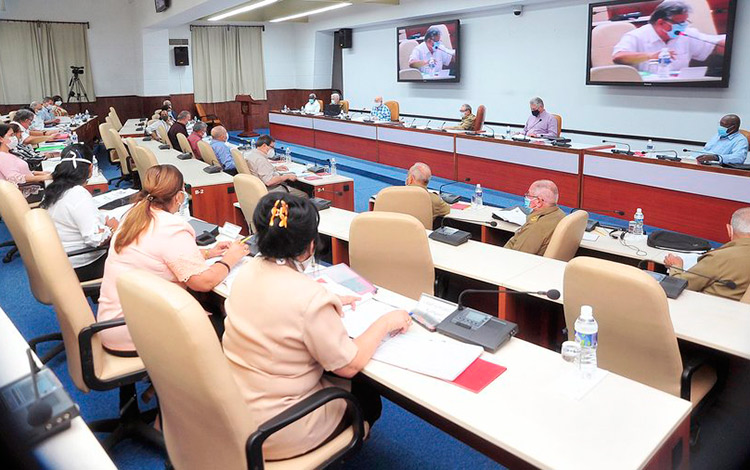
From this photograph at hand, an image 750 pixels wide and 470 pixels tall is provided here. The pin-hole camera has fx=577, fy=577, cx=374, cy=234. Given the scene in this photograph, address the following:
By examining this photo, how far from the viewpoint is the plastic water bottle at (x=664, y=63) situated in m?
7.23

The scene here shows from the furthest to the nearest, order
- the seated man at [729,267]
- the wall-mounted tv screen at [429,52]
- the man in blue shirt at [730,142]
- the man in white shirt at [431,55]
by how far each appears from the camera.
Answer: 1. the man in white shirt at [431,55]
2. the wall-mounted tv screen at [429,52]
3. the man in blue shirt at [730,142]
4. the seated man at [729,267]

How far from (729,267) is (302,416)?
2.04 metres

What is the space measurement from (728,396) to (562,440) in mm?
1364

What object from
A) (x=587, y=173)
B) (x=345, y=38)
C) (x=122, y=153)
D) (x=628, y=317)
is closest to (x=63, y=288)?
(x=628, y=317)

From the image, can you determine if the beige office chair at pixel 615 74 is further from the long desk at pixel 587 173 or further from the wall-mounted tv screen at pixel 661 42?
the long desk at pixel 587 173

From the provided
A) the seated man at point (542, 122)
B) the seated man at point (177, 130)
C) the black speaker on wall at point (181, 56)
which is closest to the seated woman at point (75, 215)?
the seated man at point (177, 130)

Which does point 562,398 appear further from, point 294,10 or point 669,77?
point 294,10

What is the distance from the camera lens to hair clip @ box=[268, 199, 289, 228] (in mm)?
1657

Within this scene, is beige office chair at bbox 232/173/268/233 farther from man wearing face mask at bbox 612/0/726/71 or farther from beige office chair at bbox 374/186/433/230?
man wearing face mask at bbox 612/0/726/71

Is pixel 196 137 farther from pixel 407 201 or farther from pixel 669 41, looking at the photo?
pixel 669 41

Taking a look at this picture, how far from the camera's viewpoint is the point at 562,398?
5.21 feet

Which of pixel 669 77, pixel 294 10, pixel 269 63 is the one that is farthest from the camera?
pixel 269 63

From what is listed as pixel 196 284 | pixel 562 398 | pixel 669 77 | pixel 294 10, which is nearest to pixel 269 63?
pixel 294 10

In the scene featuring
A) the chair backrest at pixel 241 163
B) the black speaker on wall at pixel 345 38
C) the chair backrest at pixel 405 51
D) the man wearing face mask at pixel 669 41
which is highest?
the black speaker on wall at pixel 345 38
